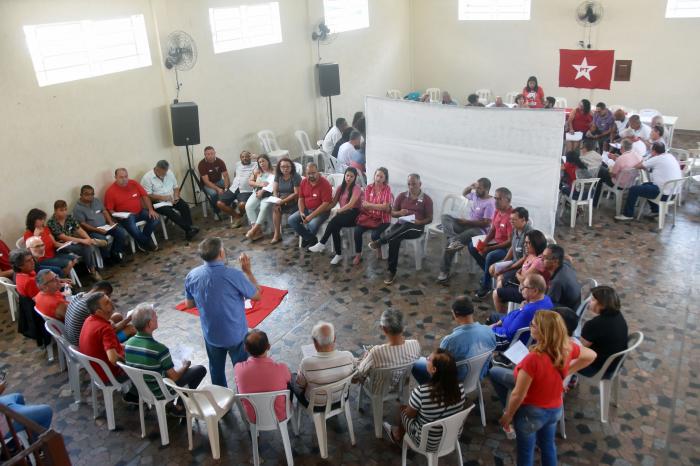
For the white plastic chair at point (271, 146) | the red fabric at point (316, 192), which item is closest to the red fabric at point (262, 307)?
the red fabric at point (316, 192)

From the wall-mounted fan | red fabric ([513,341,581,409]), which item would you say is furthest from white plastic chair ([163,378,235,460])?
the wall-mounted fan

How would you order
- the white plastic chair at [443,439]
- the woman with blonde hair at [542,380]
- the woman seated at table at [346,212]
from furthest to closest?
the woman seated at table at [346,212] → the white plastic chair at [443,439] → the woman with blonde hair at [542,380]

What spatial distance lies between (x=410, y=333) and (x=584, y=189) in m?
3.65

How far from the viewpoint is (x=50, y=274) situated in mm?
4531

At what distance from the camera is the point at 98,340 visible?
3.96 m

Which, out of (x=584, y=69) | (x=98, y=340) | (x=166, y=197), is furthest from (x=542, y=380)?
(x=584, y=69)

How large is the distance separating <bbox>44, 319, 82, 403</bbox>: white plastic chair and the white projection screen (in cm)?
402

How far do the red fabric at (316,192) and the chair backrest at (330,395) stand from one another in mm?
3460

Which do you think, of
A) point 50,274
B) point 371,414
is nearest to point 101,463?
point 50,274

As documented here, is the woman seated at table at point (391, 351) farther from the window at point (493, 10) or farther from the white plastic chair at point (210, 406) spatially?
the window at point (493, 10)

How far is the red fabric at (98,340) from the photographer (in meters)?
3.94

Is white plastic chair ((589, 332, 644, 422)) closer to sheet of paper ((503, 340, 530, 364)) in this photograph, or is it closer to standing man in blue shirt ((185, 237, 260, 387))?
sheet of paper ((503, 340, 530, 364))

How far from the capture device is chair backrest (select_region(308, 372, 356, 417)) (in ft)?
11.6

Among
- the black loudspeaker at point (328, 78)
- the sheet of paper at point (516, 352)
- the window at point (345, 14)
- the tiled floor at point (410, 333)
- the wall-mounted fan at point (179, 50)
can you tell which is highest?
the window at point (345, 14)
